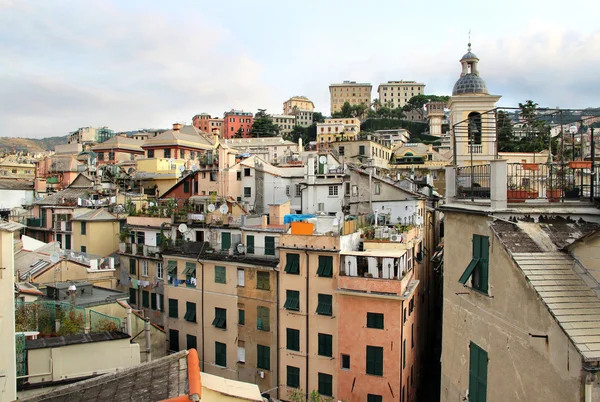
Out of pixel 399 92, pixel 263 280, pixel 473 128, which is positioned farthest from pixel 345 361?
pixel 399 92

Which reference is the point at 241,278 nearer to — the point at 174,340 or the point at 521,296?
the point at 174,340

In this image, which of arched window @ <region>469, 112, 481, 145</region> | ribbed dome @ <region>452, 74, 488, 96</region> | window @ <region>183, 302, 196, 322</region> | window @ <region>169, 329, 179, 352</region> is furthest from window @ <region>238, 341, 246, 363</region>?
ribbed dome @ <region>452, 74, 488, 96</region>

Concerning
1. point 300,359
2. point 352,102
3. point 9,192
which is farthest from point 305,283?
point 352,102

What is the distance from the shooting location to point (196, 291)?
30250mm

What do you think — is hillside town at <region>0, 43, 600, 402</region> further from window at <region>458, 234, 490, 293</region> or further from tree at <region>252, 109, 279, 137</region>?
tree at <region>252, 109, 279, 137</region>

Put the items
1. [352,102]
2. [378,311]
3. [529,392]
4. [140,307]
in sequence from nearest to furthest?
[529,392]
[378,311]
[140,307]
[352,102]

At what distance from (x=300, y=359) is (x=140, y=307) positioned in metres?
A: 15.1

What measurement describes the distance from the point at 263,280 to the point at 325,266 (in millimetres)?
4695

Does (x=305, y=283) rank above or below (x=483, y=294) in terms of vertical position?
below

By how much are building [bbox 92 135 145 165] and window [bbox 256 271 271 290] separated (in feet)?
165

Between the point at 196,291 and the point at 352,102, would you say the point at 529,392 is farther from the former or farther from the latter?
the point at 352,102

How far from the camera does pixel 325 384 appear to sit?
25.2 m

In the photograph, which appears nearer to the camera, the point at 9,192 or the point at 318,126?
the point at 9,192

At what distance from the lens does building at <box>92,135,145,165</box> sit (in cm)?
7119
